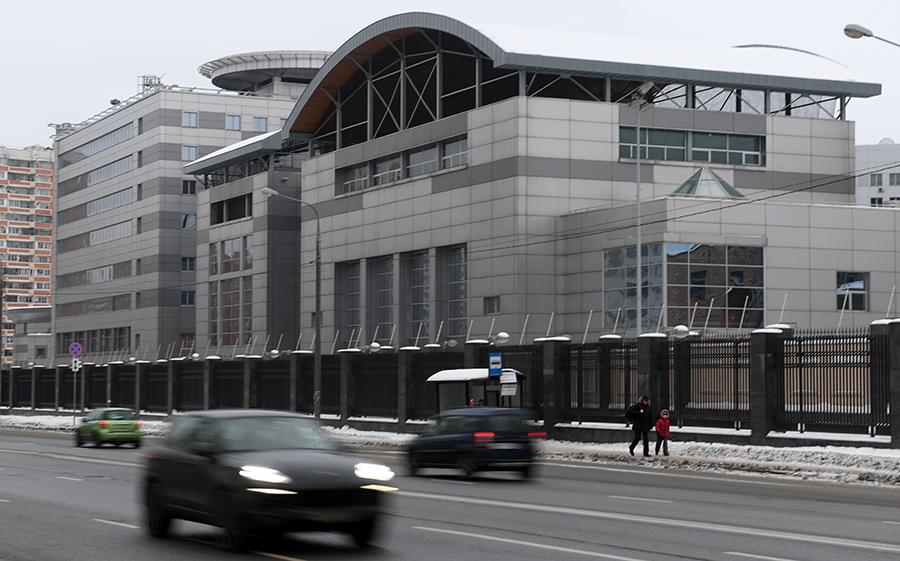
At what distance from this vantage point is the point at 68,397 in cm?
7338

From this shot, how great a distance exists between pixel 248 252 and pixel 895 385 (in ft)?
208

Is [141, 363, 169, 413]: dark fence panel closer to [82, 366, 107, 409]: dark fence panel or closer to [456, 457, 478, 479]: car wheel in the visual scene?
[82, 366, 107, 409]: dark fence panel

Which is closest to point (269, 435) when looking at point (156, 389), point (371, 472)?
point (371, 472)

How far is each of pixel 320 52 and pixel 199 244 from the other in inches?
1061

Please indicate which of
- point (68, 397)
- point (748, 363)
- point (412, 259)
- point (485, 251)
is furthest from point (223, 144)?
point (748, 363)

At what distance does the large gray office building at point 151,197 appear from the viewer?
102 m

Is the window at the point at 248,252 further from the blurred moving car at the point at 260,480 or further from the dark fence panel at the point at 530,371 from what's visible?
the blurred moving car at the point at 260,480

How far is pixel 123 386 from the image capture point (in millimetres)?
66500

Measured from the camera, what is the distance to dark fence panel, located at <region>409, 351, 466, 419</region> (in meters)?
40.7

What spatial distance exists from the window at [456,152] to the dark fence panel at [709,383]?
1197 inches

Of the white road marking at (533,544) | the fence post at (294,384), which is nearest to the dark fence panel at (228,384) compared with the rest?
the fence post at (294,384)

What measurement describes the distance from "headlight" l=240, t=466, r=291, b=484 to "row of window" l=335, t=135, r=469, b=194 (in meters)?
49.9

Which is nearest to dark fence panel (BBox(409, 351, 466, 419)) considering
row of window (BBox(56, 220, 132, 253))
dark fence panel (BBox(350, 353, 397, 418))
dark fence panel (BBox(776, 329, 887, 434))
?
dark fence panel (BBox(350, 353, 397, 418))

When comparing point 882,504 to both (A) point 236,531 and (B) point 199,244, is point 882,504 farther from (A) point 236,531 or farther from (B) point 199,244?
(B) point 199,244
